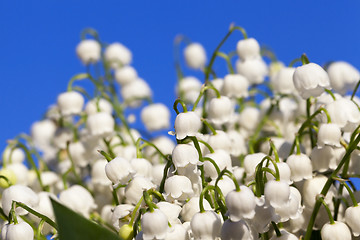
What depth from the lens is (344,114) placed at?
1.30m

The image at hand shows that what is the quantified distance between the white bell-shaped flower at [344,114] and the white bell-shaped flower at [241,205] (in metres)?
0.42

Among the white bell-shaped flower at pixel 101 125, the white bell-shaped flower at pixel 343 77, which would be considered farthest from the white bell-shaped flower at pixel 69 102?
the white bell-shaped flower at pixel 343 77

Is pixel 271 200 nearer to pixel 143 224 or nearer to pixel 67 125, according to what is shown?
pixel 143 224

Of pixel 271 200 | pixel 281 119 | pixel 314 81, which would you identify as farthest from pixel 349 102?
pixel 281 119

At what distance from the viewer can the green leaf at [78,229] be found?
0.88 m

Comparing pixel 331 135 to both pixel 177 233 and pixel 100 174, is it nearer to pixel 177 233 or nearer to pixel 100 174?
pixel 177 233

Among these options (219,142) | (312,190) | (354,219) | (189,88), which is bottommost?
(354,219)

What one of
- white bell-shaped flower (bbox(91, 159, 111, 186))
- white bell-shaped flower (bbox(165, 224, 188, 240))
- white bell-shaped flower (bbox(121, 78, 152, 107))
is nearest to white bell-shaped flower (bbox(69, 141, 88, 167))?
white bell-shaped flower (bbox(91, 159, 111, 186))

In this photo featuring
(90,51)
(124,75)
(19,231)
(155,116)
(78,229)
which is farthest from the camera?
(124,75)

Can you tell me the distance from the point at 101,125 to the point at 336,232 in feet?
2.54

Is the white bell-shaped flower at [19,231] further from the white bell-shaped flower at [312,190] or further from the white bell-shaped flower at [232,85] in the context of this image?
the white bell-shaped flower at [232,85]

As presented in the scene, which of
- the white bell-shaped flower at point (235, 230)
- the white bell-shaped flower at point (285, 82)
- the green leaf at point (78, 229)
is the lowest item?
the green leaf at point (78, 229)

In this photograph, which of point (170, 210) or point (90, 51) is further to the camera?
point (90, 51)

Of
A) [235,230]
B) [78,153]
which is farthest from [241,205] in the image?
[78,153]
